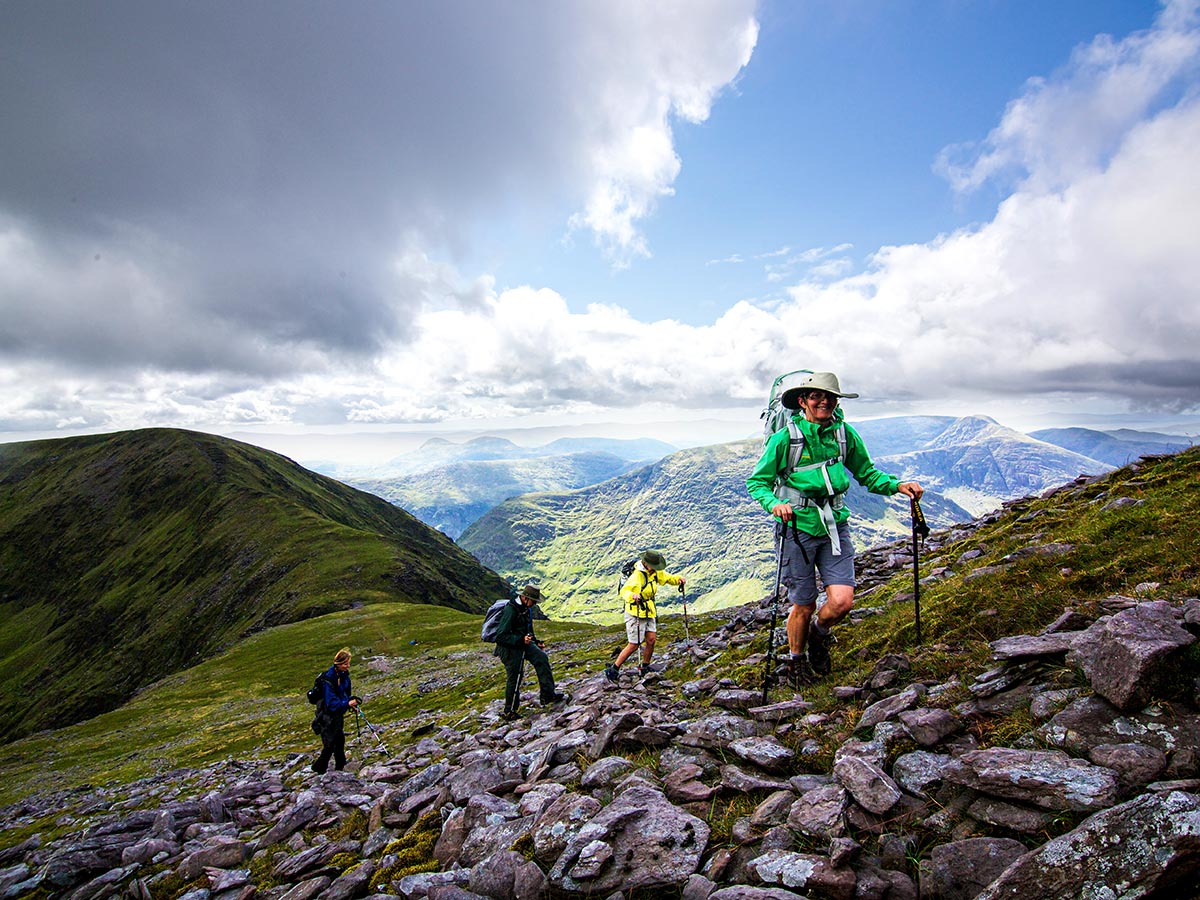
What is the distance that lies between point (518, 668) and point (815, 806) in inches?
538

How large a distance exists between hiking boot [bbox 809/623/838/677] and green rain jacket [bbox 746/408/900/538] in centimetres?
203

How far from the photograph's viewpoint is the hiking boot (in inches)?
392

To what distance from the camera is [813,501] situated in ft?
31.9

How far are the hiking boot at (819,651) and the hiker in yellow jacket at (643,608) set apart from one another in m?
7.22

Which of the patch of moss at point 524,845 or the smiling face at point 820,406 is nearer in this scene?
the patch of moss at point 524,845

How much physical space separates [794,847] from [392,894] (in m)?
5.41

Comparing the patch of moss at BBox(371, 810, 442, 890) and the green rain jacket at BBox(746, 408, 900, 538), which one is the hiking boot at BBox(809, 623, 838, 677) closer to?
the green rain jacket at BBox(746, 408, 900, 538)

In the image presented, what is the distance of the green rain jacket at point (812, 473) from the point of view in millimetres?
9570

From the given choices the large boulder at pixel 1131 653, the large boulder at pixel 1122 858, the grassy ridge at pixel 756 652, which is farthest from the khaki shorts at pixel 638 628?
the large boulder at pixel 1122 858

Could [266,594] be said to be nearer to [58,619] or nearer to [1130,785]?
[58,619]

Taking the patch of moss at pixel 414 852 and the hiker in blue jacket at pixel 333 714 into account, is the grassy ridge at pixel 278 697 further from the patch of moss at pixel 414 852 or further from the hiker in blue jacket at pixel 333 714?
the patch of moss at pixel 414 852

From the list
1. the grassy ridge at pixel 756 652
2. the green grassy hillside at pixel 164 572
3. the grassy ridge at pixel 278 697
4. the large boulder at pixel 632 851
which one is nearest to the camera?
the large boulder at pixel 632 851

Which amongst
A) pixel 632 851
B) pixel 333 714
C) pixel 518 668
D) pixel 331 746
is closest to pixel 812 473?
pixel 632 851

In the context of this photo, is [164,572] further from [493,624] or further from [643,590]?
[643,590]
